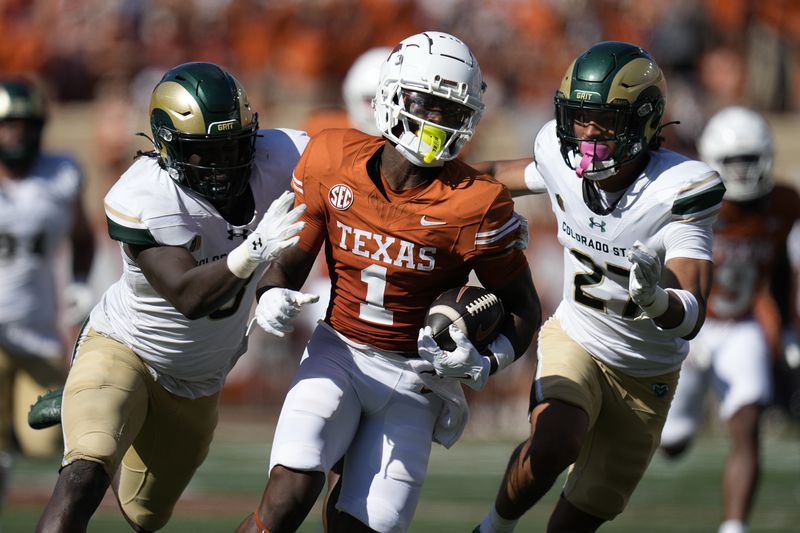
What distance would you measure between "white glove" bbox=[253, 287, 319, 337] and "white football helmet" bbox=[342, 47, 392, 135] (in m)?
2.53

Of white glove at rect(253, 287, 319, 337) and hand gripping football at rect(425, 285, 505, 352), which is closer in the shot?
white glove at rect(253, 287, 319, 337)

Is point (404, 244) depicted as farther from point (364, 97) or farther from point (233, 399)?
point (233, 399)

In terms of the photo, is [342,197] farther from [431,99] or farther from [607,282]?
[607,282]

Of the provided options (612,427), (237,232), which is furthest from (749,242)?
(237,232)

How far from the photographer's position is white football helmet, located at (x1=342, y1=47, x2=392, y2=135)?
6637mm

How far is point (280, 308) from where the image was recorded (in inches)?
162

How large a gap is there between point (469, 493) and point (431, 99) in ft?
14.2

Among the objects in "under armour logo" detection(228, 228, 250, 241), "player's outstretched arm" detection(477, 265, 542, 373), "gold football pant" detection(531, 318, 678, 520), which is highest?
"under armour logo" detection(228, 228, 250, 241)

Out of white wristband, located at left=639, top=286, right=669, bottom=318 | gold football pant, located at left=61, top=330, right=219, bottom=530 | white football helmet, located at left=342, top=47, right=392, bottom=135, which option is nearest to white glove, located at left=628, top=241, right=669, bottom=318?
white wristband, located at left=639, top=286, right=669, bottom=318

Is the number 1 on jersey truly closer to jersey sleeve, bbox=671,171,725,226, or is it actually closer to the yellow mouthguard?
the yellow mouthguard

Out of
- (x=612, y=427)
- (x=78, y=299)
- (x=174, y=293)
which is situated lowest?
(x=78, y=299)

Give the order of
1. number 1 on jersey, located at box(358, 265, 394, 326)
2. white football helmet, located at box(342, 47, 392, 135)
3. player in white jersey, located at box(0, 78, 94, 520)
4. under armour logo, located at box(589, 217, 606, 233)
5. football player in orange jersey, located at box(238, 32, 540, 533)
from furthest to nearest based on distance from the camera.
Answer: player in white jersey, located at box(0, 78, 94, 520) → white football helmet, located at box(342, 47, 392, 135) → under armour logo, located at box(589, 217, 606, 233) → number 1 on jersey, located at box(358, 265, 394, 326) → football player in orange jersey, located at box(238, 32, 540, 533)

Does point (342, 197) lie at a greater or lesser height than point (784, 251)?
greater

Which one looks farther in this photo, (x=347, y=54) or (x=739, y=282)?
(x=347, y=54)
